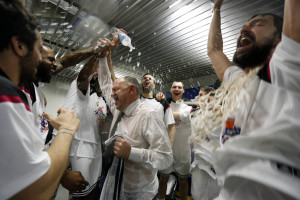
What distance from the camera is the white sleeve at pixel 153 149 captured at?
4.13ft

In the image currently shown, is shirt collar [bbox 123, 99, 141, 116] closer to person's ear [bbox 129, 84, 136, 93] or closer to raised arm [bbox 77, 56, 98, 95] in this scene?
person's ear [bbox 129, 84, 136, 93]

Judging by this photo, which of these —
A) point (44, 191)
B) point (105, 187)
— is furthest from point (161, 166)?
point (44, 191)

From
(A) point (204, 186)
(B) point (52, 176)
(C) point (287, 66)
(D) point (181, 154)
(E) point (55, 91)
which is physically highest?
(E) point (55, 91)

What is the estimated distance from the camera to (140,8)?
6.36ft

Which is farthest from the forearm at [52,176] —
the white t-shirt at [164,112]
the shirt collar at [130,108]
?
the white t-shirt at [164,112]

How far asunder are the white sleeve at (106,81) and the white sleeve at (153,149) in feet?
2.53

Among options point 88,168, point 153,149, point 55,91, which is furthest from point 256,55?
point 55,91

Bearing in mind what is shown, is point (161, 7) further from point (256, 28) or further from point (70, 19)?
point (70, 19)

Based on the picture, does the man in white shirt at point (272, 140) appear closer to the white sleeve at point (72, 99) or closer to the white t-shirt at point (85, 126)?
the white t-shirt at point (85, 126)

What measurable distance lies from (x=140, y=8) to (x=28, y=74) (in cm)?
176

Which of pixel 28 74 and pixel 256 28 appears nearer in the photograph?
pixel 28 74

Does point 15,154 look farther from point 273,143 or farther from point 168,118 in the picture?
point 168,118

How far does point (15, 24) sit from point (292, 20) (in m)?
0.96

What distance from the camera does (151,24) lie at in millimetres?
2221
